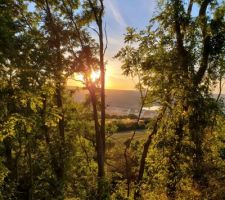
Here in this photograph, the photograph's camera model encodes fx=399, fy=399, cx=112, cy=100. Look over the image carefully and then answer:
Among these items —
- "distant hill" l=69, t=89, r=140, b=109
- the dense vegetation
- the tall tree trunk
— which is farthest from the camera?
"distant hill" l=69, t=89, r=140, b=109

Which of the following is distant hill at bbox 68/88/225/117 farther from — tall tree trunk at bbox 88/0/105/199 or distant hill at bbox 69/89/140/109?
tall tree trunk at bbox 88/0/105/199

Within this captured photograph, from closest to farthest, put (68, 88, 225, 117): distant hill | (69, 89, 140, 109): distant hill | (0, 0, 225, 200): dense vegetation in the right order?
(0, 0, 225, 200): dense vegetation < (68, 88, 225, 117): distant hill < (69, 89, 140, 109): distant hill

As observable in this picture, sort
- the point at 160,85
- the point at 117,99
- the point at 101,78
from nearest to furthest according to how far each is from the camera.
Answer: the point at 160,85
the point at 101,78
the point at 117,99

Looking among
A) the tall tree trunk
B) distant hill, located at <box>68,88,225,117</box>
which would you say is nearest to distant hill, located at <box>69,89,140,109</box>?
distant hill, located at <box>68,88,225,117</box>

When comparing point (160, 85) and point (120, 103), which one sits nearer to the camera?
point (160, 85)

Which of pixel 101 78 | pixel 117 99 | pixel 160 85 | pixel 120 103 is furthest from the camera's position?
pixel 117 99

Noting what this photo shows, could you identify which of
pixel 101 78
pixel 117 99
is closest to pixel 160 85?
pixel 101 78

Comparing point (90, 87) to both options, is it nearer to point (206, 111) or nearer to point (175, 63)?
point (175, 63)

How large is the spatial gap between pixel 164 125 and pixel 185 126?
1280 mm

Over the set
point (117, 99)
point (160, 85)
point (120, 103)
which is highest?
point (160, 85)

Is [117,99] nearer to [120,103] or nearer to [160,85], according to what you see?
[120,103]

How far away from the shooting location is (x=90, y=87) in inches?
935

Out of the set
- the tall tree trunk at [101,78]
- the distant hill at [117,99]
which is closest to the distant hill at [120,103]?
the distant hill at [117,99]

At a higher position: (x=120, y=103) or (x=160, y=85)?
(x=160, y=85)
